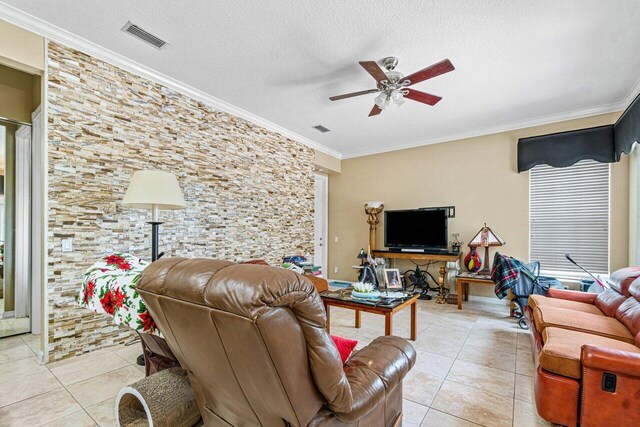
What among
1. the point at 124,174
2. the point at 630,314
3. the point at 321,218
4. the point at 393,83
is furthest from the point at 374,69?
the point at 321,218

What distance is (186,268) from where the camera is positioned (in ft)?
3.53

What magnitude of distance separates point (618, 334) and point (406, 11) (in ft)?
9.25

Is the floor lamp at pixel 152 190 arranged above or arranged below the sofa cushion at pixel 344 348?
above

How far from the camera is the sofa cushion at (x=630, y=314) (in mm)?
2113

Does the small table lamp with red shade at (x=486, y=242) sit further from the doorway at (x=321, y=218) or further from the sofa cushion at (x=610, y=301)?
the doorway at (x=321, y=218)

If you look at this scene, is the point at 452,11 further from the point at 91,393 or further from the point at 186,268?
the point at 91,393

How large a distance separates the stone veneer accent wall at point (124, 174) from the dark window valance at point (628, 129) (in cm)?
446

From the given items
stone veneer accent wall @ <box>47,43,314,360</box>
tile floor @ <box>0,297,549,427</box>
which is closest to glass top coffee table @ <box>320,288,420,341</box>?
tile floor @ <box>0,297,549,427</box>

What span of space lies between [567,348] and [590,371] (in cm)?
19

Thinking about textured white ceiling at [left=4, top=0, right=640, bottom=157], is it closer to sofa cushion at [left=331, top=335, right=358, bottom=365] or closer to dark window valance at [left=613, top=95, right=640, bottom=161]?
dark window valance at [left=613, top=95, right=640, bottom=161]

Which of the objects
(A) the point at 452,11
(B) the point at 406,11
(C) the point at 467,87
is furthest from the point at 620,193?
(B) the point at 406,11

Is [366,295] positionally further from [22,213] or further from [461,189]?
[22,213]

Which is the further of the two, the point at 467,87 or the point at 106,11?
the point at 467,87

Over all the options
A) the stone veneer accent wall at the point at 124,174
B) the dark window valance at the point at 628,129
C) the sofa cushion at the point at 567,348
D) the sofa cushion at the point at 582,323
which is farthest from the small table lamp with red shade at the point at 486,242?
the stone veneer accent wall at the point at 124,174
